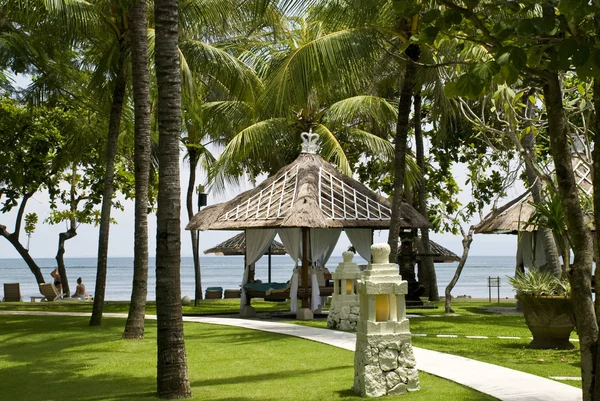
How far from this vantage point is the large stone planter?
1107 cm

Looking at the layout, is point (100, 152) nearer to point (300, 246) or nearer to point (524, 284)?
point (300, 246)

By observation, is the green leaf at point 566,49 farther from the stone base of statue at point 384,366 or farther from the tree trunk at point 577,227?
the stone base of statue at point 384,366

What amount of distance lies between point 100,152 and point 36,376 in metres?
13.4

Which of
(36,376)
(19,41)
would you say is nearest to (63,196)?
(19,41)

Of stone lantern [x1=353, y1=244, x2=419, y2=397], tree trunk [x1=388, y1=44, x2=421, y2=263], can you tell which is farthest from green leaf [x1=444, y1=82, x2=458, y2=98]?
tree trunk [x1=388, y1=44, x2=421, y2=263]

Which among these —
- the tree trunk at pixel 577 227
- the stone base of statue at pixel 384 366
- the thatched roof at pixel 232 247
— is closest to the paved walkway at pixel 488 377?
the stone base of statue at pixel 384 366

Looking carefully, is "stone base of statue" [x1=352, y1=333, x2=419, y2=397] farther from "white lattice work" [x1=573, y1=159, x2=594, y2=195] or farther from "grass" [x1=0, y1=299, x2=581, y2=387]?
"white lattice work" [x1=573, y1=159, x2=594, y2=195]

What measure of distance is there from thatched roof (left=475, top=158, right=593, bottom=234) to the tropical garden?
0.74 m

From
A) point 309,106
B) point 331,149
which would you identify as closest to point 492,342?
point 331,149

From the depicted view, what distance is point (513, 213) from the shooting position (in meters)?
20.2

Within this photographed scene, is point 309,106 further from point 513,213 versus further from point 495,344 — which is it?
point 495,344

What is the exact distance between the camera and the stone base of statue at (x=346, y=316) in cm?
1442

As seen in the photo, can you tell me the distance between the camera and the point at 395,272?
324 inches

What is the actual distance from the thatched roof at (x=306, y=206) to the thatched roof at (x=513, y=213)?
2.73m
